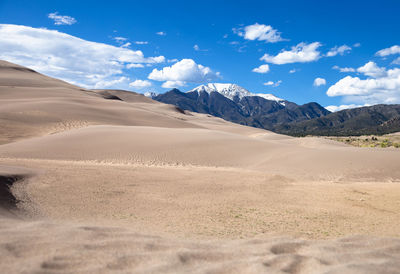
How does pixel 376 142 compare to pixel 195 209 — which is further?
pixel 376 142

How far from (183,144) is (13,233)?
19.0 metres

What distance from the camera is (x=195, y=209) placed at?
10.3 m

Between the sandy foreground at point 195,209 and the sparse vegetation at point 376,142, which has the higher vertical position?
the sparse vegetation at point 376,142

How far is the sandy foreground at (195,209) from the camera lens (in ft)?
17.8

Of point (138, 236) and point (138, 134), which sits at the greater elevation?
point (138, 134)

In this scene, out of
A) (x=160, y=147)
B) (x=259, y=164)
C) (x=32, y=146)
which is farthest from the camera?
(x=160, y=147)

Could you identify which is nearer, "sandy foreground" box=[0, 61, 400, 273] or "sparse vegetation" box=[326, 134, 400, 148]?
"sandy foreground" box=[0, 61, 400, 273]

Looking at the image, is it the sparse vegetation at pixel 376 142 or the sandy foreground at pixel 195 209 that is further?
the sparse vegetation at pixel 376 142

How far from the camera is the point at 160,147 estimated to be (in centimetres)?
2397

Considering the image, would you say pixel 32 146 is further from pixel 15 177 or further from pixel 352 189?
pixel 352 189

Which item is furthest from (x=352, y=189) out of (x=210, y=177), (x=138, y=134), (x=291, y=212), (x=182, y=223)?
(x=138, y=134)

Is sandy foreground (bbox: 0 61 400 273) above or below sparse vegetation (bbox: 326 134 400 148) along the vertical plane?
below

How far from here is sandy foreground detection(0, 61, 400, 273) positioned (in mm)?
5414

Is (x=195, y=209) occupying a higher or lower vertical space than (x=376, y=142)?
lower
